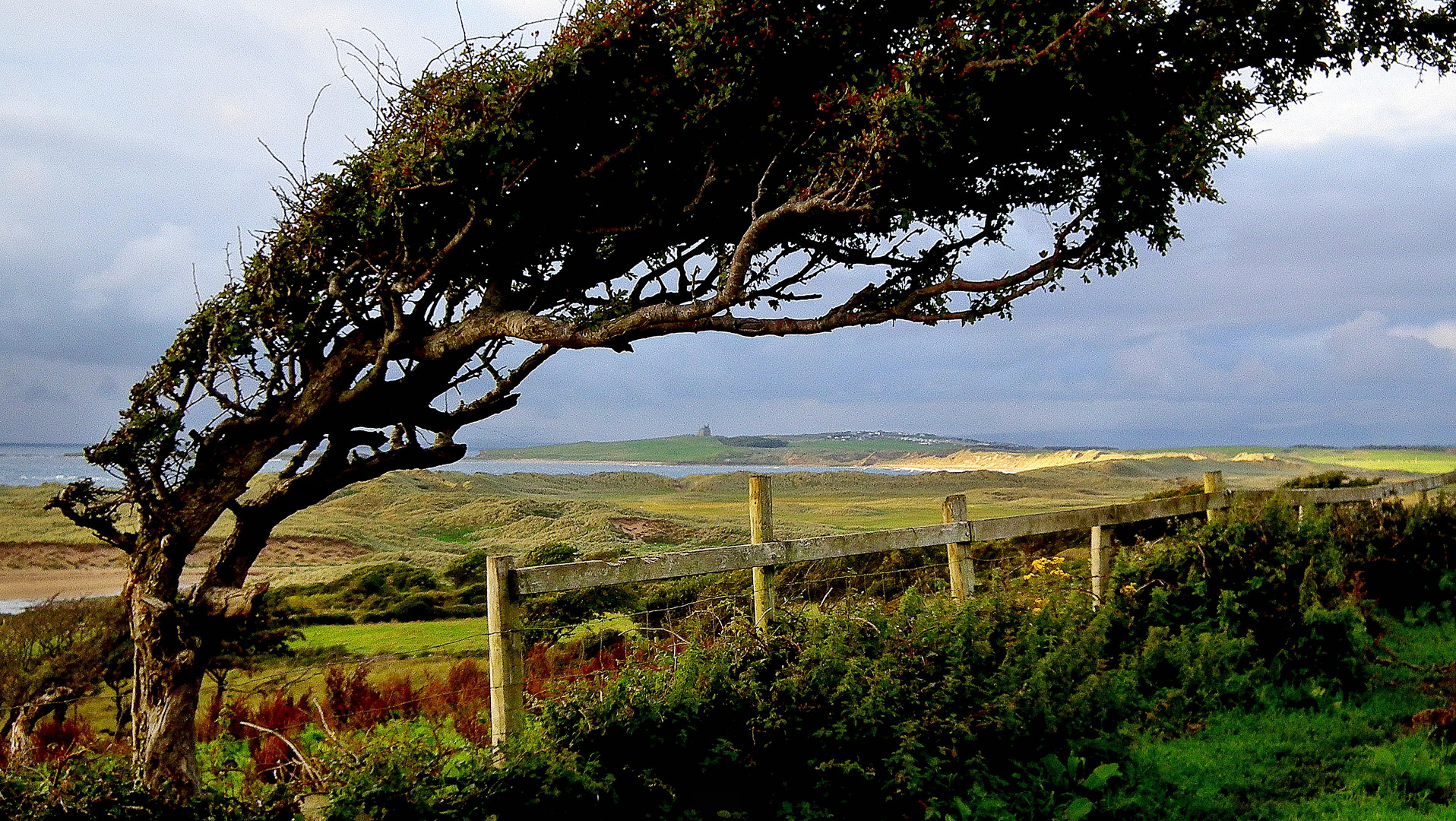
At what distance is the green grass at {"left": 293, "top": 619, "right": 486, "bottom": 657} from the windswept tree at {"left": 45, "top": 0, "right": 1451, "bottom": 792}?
12.7ft

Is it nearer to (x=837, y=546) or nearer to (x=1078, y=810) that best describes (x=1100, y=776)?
(x=1078, y=810)

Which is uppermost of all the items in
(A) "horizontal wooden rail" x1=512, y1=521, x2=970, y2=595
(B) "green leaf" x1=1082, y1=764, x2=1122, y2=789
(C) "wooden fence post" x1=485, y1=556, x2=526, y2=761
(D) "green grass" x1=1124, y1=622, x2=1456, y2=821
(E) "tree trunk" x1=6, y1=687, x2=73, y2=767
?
(A) "horizontal wooden rail" x1=512, y1=521, x2=970, y2=595

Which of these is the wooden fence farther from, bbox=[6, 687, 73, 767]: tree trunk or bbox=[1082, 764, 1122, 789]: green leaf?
bbox=[6, 687, 73, 767]: tree trunk

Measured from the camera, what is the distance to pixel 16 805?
14.7 ft

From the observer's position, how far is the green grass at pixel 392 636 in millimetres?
12117

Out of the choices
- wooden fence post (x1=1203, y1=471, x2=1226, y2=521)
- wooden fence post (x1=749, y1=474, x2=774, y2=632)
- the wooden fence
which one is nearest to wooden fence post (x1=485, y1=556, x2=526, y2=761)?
the wooden fence

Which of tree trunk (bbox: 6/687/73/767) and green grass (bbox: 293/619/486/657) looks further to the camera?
green grass (bbox: 293/619/486/657)

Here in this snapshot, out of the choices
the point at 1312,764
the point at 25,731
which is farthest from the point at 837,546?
the point at 25,731

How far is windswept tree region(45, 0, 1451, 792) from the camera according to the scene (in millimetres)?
7664

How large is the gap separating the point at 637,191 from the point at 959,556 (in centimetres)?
456

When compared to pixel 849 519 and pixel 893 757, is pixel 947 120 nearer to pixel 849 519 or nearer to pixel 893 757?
pixel 893 757

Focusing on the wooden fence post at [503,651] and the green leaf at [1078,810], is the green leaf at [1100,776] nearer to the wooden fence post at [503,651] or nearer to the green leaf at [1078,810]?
the green leaf at [1078,810]

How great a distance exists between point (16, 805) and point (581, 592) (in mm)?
6727

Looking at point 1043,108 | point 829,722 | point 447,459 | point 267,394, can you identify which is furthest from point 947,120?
point 267,394
